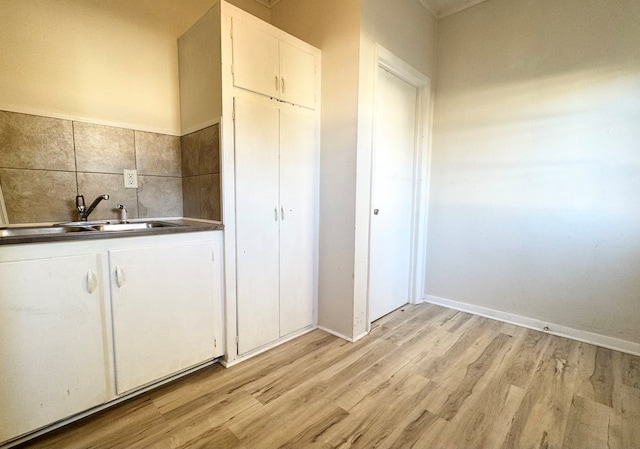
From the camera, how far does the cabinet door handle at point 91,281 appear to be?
4.32 feet

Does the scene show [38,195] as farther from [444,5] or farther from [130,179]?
[444,5]

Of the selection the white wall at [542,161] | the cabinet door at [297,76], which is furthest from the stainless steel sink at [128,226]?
the white wall at [542,161]

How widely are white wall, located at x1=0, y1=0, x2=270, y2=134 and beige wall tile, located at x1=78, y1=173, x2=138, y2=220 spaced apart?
0.36 metres

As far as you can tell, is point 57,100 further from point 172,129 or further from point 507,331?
point 507,331

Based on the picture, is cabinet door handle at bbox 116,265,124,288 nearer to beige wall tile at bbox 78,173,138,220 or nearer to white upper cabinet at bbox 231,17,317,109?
beige wall tile at bbox 78,173,138,220

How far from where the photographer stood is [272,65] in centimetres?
191

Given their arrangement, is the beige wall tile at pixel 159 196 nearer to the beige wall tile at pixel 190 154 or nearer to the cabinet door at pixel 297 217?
the beige wall tile at pixel 190 154

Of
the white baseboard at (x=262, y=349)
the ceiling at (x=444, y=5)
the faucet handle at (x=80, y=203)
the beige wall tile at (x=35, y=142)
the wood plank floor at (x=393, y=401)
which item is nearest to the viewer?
the wood plank floor at (x=393, y=401)

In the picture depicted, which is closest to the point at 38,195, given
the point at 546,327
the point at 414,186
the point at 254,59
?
the point at 254,59

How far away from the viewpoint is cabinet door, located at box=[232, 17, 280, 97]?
174 centimetres

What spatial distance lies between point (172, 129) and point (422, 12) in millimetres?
2386

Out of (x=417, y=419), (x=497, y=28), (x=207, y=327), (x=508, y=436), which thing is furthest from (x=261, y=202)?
(x=497, y=28)

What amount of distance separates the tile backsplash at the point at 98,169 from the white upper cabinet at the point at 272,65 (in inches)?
17.2

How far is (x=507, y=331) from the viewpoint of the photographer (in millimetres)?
2334
